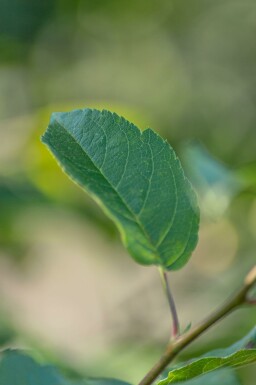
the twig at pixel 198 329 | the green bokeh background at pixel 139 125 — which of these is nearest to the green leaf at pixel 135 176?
the twig at pixel 198 329

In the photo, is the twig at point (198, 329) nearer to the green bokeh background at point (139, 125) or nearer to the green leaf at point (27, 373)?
the green leaf at point (27, 373)

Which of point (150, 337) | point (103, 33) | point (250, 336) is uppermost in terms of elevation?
point (103, 33)

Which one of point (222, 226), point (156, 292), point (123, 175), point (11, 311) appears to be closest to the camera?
point (123, 175)

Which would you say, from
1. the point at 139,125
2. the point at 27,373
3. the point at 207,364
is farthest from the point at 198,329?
the point at 139,125

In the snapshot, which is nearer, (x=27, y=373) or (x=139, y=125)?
(x=27, y=373)

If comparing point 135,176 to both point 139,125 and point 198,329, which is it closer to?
point 198,329

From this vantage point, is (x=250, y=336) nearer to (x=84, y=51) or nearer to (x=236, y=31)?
(x=84, y=51)

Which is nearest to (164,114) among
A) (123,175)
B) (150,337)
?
(150,337)
